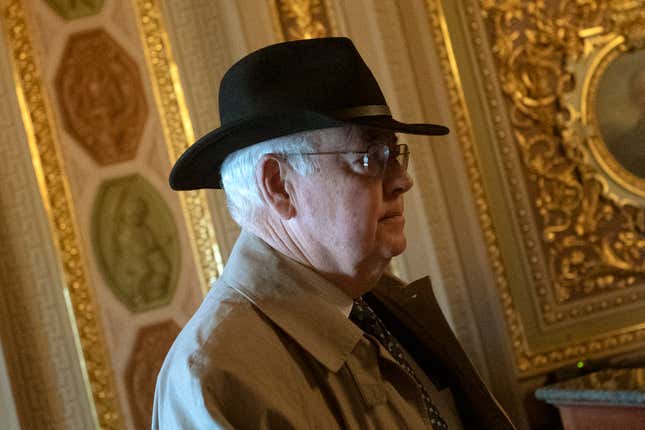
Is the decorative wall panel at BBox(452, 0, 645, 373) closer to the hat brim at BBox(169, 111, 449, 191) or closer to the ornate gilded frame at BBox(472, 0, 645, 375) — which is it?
the ornate gilded frame at BBox(472, 0, 645, 375)

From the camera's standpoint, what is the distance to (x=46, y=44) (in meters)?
2.29

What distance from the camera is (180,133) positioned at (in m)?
2.29

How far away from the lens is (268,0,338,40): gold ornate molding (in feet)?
7.46

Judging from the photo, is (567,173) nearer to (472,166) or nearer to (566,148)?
(566,148)

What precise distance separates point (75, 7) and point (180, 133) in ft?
1.44

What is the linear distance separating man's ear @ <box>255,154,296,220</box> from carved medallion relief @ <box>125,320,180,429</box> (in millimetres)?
1097

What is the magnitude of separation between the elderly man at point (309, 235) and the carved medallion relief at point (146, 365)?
99cm

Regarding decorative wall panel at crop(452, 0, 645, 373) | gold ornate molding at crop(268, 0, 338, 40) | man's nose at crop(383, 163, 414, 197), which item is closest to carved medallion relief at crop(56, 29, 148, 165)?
gold ornate molding at crop(268, 0, 338, 40)

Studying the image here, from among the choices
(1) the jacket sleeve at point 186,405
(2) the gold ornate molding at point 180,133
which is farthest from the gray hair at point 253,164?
(2) the gold ornate molding at point 180,133

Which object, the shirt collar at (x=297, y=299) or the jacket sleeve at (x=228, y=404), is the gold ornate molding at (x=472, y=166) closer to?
the shirt collar at (x=297, y=299)

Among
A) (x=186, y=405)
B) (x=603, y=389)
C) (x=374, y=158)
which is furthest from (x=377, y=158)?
(x=603, y=389)

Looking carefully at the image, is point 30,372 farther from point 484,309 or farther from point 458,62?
point 458,62

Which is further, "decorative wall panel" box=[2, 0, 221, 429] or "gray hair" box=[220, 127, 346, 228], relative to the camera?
"decorative wall panel" box=[2, 0, 221, 429]

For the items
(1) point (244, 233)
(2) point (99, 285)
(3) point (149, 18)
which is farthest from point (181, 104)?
(1) point (244, 233)
